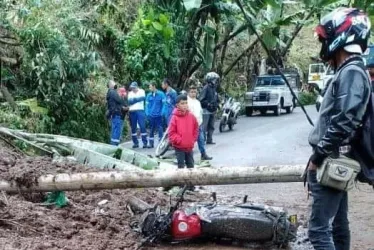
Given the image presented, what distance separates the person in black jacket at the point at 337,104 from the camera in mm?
3939

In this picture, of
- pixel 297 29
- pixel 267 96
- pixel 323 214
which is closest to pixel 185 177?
pixel 323 214

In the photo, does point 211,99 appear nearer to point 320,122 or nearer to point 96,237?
point 96,237

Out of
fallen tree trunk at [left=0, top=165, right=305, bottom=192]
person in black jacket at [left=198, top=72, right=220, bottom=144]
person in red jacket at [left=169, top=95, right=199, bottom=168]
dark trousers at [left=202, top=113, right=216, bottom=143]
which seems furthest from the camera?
dark trousers at [left=202, top=113, right=216, bottom=143]

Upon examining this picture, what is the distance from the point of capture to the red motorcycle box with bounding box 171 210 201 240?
6.10m

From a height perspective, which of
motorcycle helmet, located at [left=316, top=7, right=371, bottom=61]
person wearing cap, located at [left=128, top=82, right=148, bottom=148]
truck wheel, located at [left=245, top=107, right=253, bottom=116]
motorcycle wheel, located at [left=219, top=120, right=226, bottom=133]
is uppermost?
motorcycle helmet, located at [left=316, top=7, right=371, bottom=61]

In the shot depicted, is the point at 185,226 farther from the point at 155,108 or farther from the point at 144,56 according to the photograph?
the point at 144,56

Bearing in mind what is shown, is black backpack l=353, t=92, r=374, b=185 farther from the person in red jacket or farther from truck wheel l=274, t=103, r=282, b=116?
truck wheel l=274, t=103, r=282, b=116

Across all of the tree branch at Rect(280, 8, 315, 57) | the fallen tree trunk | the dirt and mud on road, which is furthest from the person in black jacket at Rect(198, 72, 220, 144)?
the fallen tree trunk

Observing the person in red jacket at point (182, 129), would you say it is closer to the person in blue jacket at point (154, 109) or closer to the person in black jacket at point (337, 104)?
the person in black jacket at point (337, 104)

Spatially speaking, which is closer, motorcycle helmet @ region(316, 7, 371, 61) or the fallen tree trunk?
motorcycle helmet @ region(316, 7, 371, 61)

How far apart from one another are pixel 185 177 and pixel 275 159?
7642 mm

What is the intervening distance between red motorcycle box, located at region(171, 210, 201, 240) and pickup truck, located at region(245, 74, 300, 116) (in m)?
22.0

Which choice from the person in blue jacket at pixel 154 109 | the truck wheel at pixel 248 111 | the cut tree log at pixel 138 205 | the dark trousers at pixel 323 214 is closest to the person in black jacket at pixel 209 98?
the person in blue jacket at pixel 154 109

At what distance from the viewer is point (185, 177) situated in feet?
19.5
